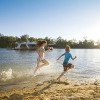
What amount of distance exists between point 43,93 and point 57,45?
406 feet

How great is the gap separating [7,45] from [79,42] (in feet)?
150

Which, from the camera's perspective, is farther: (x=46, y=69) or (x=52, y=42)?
(x=52, y=42)

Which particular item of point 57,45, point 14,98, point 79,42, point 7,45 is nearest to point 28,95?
point 14,98

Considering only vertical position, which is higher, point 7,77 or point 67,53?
point 67,53

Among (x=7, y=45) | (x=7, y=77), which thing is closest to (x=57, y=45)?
(x=7, y=45)

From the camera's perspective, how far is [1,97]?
9336mm

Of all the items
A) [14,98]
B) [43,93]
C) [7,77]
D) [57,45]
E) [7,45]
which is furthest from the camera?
[57,45]

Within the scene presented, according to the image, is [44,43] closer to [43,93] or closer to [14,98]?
[43,93]

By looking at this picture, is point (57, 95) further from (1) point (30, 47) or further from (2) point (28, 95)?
(1) point (30, 47)

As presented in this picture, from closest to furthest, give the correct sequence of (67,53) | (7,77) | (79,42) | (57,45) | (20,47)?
(67,53), (7,77), (20,47), (57,45), (79,42)

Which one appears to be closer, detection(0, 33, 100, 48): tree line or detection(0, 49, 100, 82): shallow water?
detection(0, 49, 100, 82): shallow water

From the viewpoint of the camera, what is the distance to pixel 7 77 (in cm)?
1550

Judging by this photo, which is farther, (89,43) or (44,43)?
(89,43)

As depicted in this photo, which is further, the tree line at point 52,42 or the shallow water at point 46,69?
the tree line at point 52,42
